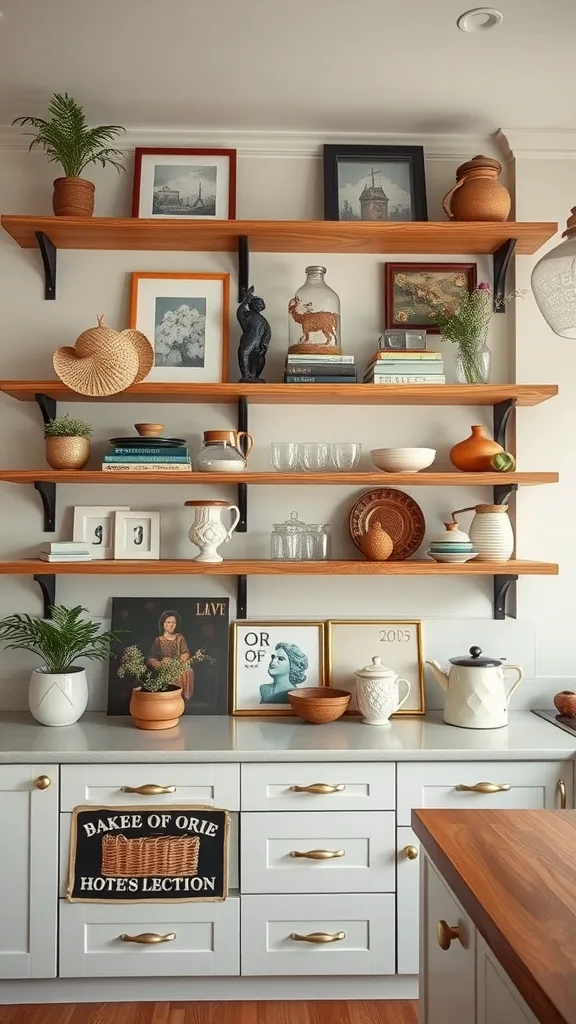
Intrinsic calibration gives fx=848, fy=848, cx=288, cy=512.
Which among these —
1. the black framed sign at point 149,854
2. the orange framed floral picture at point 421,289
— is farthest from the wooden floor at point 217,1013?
the orange framed floral picture at point 421,289

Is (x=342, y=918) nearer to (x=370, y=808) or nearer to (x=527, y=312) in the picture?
(x=370, y=808)

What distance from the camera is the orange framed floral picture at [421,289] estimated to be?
2.95 meters

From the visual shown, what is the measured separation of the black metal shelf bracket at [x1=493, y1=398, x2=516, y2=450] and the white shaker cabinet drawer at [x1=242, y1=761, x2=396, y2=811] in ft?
3.88

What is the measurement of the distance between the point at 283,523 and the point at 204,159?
129 cm

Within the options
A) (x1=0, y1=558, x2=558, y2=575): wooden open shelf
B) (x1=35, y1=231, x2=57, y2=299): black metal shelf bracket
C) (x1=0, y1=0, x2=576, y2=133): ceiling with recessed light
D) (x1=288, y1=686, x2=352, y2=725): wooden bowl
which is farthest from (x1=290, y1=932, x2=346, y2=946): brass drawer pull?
(x1=0, y1=0, x2=576, y2=133): ceiling with recessed light

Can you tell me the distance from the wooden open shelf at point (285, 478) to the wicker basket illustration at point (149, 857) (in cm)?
107

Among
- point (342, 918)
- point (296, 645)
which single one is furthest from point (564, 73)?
point (342, 918)

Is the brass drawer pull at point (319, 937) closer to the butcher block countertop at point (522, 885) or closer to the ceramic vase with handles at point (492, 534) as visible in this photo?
the butcher block countertop at point (522, 885)

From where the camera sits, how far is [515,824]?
5.31 feet

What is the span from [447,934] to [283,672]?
1450mm

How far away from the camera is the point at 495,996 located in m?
1.25

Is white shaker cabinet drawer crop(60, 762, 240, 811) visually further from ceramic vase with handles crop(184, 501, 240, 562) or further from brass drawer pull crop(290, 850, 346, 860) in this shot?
ceramic vase with handles crop(184, 501, 240, 562)

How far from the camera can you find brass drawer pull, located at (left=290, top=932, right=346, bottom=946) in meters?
2.39

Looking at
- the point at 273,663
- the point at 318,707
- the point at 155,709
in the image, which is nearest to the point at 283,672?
the point at 273,663
